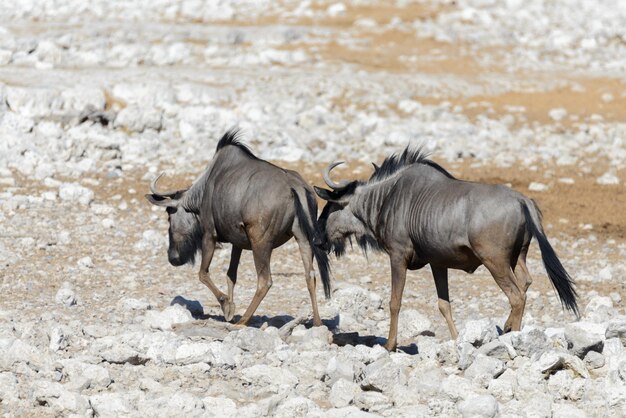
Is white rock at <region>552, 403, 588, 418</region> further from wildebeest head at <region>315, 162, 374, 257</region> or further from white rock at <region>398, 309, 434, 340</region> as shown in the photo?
wildebeest head at <region>315, 162, 374, 257</region>

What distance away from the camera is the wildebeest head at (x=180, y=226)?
47.4ft

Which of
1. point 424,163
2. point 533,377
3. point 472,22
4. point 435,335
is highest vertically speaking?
point 424,163

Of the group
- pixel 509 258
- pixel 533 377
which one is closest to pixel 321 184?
pixel 509 258

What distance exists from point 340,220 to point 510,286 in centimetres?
238

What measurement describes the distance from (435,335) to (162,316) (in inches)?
124

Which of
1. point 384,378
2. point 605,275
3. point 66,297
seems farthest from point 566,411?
point 605,275

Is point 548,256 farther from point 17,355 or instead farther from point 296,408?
point 17,355

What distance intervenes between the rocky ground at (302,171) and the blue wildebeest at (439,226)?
66cm

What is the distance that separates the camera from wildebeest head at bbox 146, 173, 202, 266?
14.4 m

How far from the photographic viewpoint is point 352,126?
26531 millimetres

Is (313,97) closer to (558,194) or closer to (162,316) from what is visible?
(558,194)

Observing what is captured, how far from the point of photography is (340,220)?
13.4 meters

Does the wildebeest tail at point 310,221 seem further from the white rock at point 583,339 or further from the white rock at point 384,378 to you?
the white rock at point 583,339

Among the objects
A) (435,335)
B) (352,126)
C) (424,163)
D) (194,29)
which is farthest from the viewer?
(194,29)
